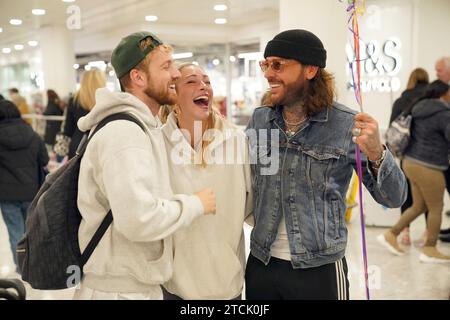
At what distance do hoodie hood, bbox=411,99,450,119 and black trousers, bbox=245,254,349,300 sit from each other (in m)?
2.13

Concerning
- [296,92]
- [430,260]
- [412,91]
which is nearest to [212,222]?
[296,92]

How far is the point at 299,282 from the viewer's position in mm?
1407

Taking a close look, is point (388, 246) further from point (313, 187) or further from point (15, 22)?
point (15, 22)

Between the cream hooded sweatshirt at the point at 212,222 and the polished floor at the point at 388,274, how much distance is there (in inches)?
59.0

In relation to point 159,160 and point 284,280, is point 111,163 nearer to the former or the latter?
point 159,160

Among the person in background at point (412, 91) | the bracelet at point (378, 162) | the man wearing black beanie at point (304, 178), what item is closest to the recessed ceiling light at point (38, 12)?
the man wearing black beanie at point (304, 178)

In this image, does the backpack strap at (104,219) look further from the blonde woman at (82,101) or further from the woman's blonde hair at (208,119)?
the blonde woman at (82,101)

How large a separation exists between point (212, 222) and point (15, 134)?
6.56ft

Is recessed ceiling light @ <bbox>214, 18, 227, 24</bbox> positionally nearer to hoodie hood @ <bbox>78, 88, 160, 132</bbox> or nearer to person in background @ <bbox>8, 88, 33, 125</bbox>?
hoodie hood @ <bbox>78, 88, 160, 132</bbox>

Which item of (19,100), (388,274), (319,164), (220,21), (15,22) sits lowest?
(388,274)

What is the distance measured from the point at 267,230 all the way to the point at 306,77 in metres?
0.46

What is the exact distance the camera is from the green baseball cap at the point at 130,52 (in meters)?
1.29
